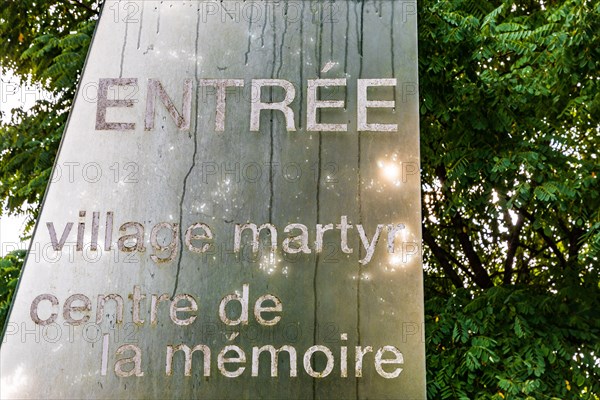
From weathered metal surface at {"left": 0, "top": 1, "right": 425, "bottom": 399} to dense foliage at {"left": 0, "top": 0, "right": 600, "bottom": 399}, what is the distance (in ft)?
5.81

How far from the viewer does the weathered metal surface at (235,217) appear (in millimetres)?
4023

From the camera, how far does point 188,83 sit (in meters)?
4.54

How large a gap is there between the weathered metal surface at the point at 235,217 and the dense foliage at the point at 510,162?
1772 millimetres

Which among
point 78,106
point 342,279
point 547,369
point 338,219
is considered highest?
point 78,106

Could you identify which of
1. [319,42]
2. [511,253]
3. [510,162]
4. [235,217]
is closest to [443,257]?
[511,253]

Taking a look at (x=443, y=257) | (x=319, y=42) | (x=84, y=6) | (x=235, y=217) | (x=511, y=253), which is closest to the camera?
(x=235, y=217)

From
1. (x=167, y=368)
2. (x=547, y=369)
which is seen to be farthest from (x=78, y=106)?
(x=547, y=369)

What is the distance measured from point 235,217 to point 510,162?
2.58 meters

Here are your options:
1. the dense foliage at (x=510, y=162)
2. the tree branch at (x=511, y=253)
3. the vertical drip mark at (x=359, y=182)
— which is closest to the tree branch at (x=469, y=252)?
the tree branch at (x=511, y=253)

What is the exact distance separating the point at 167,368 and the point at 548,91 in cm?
370

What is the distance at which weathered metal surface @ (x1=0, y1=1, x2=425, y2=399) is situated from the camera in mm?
4023

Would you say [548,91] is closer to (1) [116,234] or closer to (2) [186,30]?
(2) [186,30]

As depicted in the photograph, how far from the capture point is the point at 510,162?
19.5ft

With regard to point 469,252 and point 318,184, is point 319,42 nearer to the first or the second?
point 318,184
